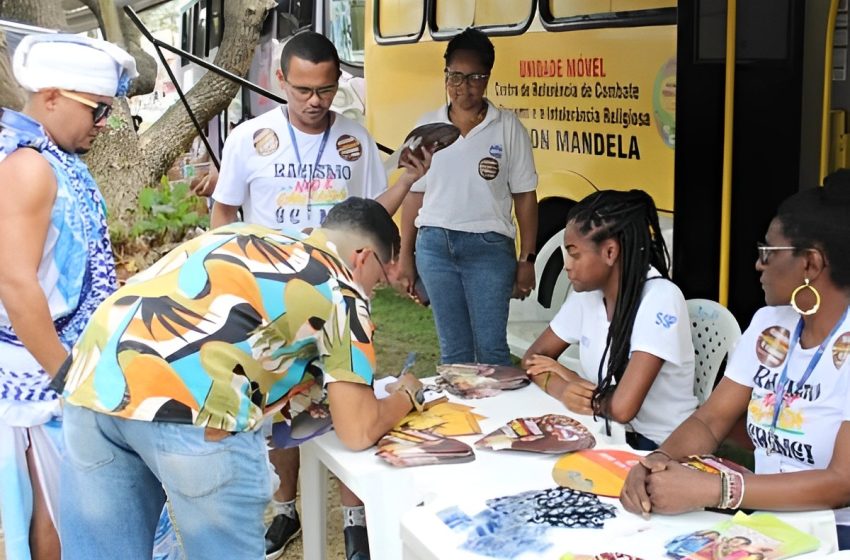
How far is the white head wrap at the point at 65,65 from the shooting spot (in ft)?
8.16

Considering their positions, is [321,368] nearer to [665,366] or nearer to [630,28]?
[665,366]

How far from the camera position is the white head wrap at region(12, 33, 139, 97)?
8.16 feet

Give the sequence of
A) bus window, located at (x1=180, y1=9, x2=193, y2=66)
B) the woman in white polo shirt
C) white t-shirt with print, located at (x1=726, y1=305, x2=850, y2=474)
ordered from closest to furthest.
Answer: white t-shirt with print, located at (x1=726, y1=305, x2=850, y2=474) → the woman in white polo shirt → bus window, located at (x1=180, y1=9, x2=193, y2=66)

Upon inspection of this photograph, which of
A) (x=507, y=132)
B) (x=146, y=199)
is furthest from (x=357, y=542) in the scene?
(x=146, y=199)

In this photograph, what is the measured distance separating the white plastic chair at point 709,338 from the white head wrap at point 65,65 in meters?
1.89

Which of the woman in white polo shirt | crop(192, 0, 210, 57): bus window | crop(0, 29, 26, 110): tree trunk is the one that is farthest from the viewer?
crop(192, 0, 210, 57): bus window

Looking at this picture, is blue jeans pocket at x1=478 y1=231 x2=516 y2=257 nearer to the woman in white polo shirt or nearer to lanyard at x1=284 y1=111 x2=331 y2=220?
the woman in white polo shirt

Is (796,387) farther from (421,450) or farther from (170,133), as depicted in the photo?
(170,133)

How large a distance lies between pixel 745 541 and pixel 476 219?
2.48m

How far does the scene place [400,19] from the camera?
21.5 ft

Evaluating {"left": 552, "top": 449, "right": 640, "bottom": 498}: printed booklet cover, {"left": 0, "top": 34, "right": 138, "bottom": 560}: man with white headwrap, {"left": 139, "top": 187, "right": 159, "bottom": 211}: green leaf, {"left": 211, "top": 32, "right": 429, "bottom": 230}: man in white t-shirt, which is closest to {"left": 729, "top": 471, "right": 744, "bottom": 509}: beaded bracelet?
{"left": 552, "top": 449, "right": 640, "bottom": 498}: printed booklet cover

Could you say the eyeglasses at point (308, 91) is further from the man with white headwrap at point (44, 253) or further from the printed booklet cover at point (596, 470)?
the printed booklet cover at point (596, 470)

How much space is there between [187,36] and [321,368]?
34.6 feet

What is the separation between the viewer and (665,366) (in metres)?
2.86
